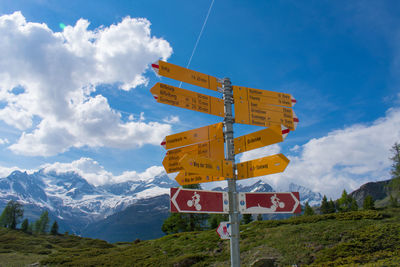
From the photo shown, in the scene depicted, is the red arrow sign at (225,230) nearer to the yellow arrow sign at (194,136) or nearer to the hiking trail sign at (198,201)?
the hiking trail sign at (198,201)

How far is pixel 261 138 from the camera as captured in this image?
222 inches

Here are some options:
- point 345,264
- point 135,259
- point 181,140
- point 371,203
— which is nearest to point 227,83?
point 181,140

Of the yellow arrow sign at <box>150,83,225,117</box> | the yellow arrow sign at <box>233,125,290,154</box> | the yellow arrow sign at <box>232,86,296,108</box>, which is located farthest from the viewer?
the yellow arrow sign at <box>232,86,296,108</box>

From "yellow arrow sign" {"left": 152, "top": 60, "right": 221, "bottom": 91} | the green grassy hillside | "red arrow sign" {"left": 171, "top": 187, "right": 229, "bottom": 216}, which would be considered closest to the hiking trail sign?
"red arrow sign" {"left": 171, "top": 187, "right": 229, "bottom": 216}

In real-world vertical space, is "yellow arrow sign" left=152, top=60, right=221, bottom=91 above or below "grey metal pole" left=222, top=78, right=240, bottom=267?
above

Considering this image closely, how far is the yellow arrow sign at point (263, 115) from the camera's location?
584 cm

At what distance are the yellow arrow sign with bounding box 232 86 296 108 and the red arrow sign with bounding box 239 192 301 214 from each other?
2.06m

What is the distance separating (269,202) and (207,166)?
1.42 metres

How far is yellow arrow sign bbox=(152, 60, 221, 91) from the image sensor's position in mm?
5736

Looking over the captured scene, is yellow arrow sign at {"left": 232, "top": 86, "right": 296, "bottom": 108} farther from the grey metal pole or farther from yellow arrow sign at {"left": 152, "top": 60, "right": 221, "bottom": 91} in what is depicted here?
yellow arrow sign at {"left": 152, "top": 60, "right": 221, "bottom": 91}

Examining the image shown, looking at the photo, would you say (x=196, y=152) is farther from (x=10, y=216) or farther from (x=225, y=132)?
(x=10, y=216)

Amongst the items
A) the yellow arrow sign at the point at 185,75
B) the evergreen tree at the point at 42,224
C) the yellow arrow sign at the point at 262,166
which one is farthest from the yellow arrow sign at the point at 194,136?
the evergreen tree at the point at 42,224

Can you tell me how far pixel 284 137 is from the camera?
18.0 feet

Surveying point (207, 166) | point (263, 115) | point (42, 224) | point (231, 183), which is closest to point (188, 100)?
point (207, 166)
